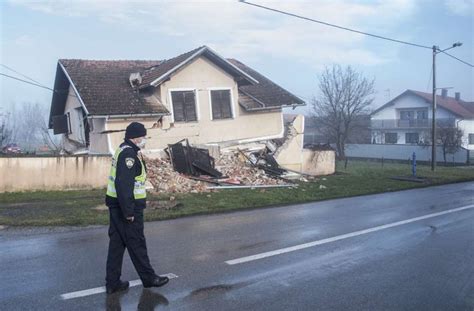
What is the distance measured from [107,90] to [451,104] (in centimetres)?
4889

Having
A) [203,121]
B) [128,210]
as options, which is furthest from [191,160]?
[128,210]

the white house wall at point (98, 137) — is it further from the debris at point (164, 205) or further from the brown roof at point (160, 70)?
the debris at point (164, 205)

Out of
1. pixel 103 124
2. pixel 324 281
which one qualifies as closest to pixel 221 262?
pixel 324 281

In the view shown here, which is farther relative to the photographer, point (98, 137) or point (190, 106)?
point (190, 106)

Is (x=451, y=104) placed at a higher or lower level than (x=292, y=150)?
higher

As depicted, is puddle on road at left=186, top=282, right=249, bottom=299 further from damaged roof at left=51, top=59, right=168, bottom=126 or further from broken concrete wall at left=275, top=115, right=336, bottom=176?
broken concrete wall at left=275, top=115, right=336, bottom=176

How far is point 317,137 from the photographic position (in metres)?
56.9

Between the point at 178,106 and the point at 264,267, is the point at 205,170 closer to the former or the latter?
the point at 178,106

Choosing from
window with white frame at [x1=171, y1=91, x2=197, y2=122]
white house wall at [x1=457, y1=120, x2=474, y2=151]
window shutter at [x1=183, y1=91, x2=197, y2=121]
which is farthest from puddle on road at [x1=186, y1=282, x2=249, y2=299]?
white house wall at [x1=457, y1=120, x2=474, y2=151]

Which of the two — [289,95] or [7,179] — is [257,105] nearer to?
[289,95]

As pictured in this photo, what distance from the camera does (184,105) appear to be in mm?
20984

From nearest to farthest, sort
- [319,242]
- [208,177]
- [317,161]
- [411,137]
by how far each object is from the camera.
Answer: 1. [319,242]
2. [208,177]
3. [317,161]
4. [411,137]

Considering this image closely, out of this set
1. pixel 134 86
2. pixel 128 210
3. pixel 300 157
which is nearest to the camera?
pixel 128 210

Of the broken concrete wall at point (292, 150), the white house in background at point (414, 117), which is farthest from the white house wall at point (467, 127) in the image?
the broken concrete wall at point (292, 150)
